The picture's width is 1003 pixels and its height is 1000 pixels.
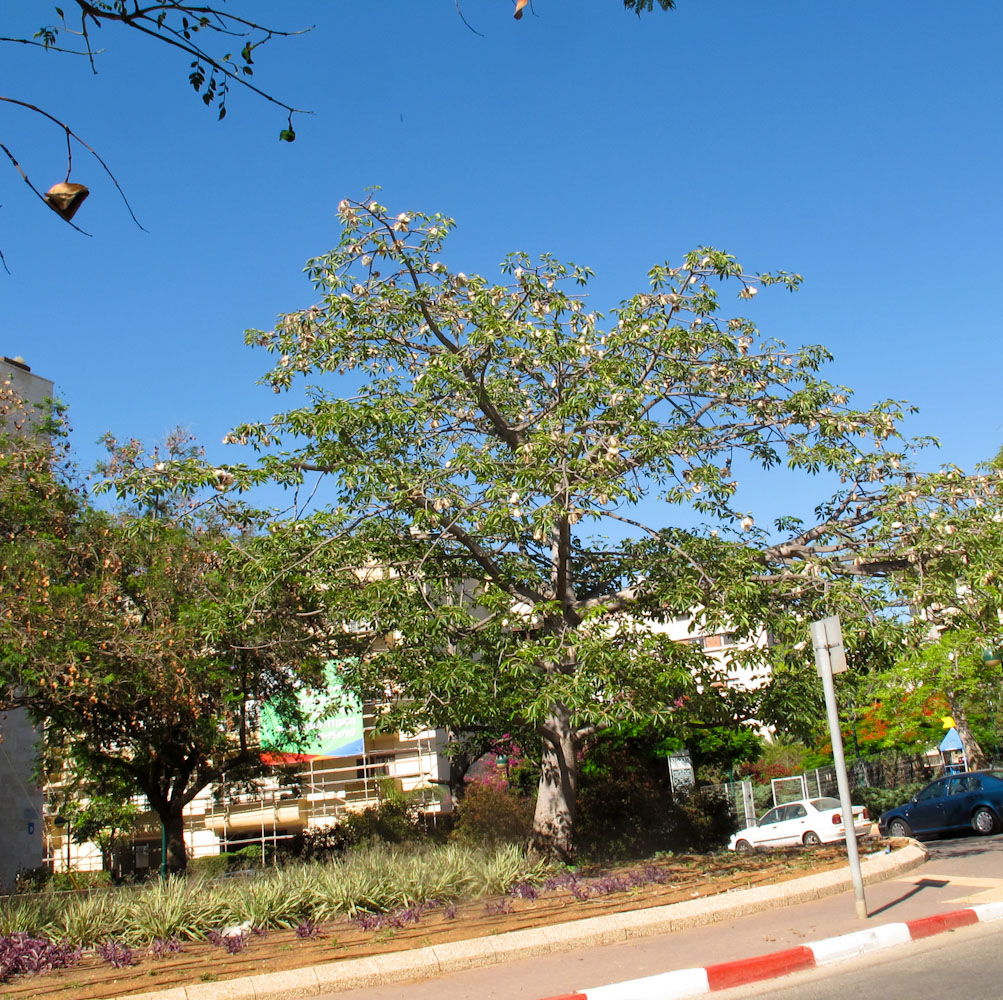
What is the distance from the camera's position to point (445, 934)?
9000 millimetres

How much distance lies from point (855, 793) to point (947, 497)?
58.5 ft

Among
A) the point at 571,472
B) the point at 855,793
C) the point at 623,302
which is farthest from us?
the point at 855,793

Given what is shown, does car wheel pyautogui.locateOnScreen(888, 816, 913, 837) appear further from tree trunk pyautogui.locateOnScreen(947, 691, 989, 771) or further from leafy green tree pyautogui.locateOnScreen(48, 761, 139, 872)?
leafy green tree pyautogui.locateOnScreen(48, 761, 139, 872)

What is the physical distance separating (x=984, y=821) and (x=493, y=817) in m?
9.73

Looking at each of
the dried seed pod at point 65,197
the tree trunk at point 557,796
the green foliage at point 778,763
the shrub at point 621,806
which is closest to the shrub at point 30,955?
the tree trunk at point 557,796

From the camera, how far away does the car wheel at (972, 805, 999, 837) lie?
1850cm

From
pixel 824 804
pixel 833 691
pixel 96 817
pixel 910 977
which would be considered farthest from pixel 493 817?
pixel 96 817

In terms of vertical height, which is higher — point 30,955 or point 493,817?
point 30,955

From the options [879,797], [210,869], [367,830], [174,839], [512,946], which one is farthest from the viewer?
[879,797]

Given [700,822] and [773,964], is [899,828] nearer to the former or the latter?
[700,822]

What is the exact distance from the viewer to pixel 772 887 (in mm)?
10375

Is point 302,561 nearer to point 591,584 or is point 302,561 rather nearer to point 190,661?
point 190,661

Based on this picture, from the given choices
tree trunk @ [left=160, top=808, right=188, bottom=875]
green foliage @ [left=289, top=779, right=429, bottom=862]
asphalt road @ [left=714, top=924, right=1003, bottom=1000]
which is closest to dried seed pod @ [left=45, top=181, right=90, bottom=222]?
asphalt road @ [left=714, top=924, right=1003, bottom=1000]

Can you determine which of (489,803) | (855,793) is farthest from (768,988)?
(855,793)
